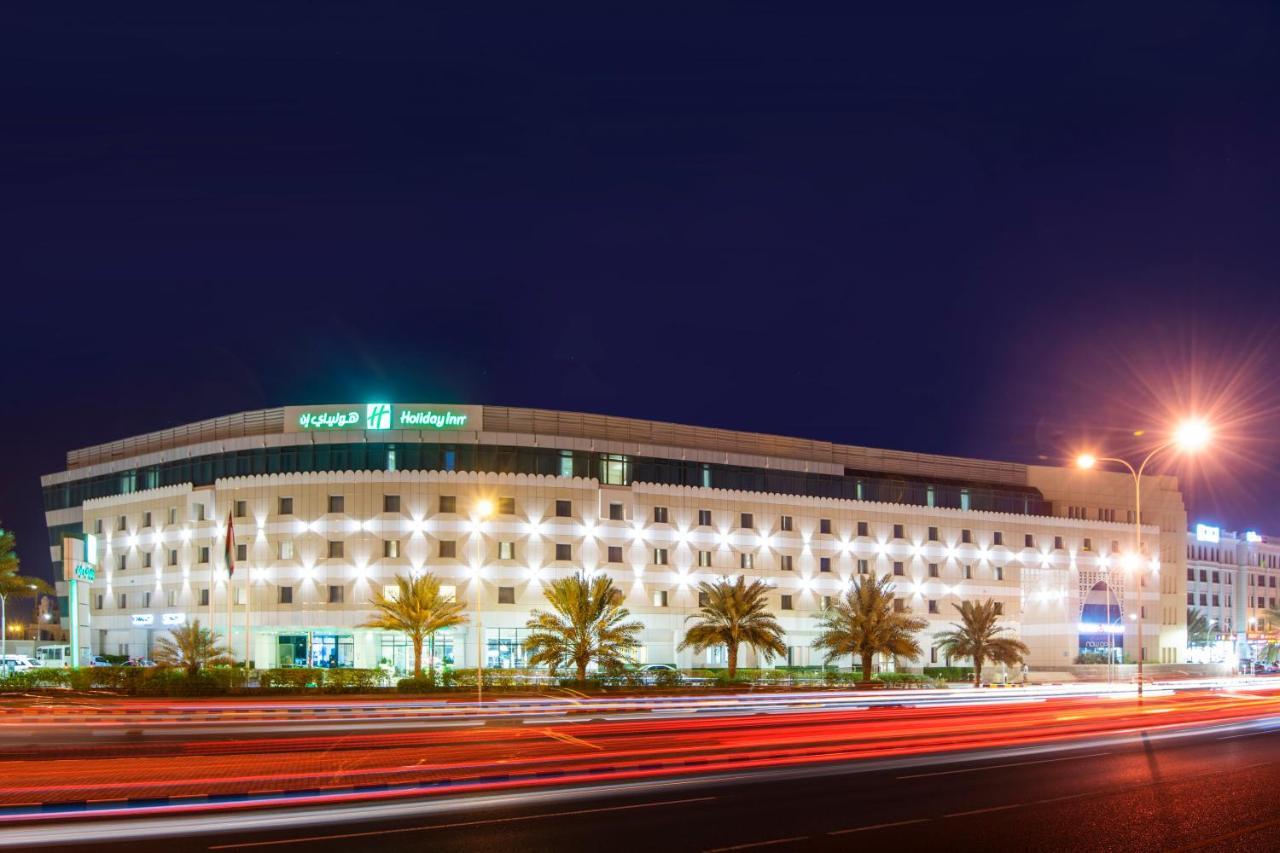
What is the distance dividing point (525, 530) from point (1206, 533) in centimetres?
10108

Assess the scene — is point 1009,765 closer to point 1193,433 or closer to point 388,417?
point 1193,433

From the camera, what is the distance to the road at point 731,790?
16.7 m

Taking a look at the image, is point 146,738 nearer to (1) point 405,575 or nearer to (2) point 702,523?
(1) point 405,575

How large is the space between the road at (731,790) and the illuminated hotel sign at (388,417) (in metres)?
43.2

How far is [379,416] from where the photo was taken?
255 ft

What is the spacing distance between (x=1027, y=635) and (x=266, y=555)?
193 feet

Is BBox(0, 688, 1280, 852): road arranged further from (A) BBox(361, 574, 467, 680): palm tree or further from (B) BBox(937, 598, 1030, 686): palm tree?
(B) BBox(937, 598, 1030, 686): palm tree

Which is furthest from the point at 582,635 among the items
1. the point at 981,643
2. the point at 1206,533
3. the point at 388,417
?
the point at 1206,533

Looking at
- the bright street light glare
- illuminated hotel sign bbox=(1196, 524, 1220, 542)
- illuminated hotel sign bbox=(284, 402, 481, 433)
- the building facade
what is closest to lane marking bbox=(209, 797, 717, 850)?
the bright street light glare

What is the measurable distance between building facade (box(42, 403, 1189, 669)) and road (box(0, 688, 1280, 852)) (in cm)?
3946

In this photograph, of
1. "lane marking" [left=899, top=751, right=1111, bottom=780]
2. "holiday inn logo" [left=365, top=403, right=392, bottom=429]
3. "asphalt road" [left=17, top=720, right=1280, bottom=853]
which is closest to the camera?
"asphalt road" [left=17, top=720, right=1280, bottom=853]

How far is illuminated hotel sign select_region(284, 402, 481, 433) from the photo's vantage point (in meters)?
77.9

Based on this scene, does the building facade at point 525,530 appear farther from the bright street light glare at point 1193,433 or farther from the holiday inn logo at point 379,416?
the bright street light glare at point 1193,433

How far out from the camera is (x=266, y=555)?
257ft
